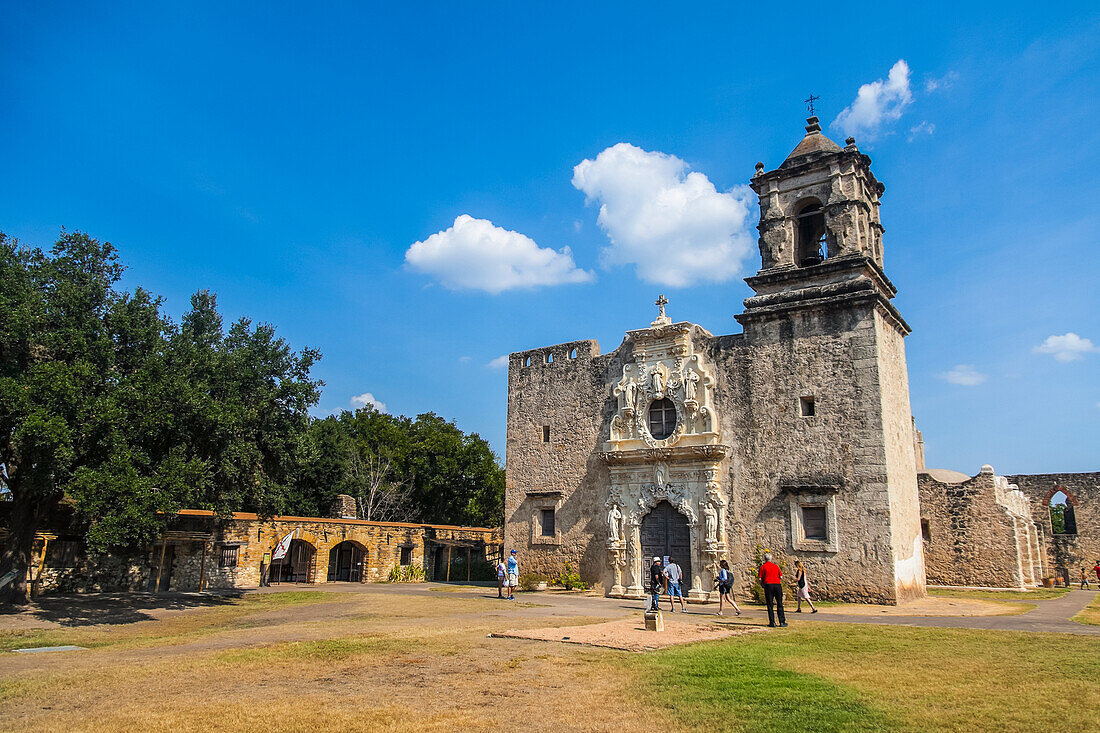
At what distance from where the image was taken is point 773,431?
20141 mm

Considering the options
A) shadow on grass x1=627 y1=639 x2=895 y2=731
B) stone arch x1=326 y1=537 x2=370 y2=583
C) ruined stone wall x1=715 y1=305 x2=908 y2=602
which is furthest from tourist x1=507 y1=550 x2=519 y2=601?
shadow on grass x1=627 y1=639 x2=895 y2=731

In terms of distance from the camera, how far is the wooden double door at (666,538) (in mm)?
20803

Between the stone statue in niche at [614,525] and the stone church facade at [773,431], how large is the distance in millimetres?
62

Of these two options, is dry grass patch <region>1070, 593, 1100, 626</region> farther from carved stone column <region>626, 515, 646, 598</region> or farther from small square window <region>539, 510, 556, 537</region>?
small square window <region>539, 510, 556, 537</region>

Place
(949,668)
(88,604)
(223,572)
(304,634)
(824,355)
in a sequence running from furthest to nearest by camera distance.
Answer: (223,572), (824,355), (88,604), (304,634), (949,668)

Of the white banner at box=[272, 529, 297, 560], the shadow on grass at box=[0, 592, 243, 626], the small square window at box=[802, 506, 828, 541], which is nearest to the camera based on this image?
the shadow on grass at box=[0, 592, 243, 626]

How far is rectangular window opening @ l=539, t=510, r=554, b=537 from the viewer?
23828 mm

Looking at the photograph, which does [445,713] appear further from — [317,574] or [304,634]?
[317,574]

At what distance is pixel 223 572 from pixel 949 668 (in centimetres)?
2295

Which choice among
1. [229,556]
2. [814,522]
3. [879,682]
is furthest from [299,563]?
[879,682]

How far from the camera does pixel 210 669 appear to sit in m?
8.99

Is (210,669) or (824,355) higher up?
(824,355)

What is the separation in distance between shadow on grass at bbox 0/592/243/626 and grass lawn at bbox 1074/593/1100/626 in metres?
19.1

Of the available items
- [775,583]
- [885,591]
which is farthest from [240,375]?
[885,591]
